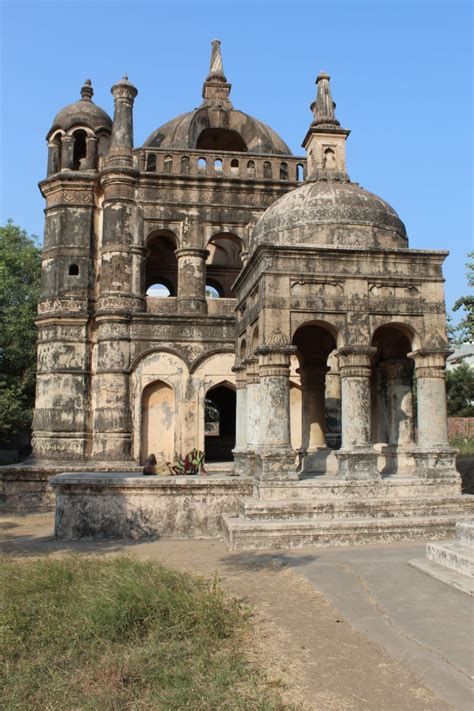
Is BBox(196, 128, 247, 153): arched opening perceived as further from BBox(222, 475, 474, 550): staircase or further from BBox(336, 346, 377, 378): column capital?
BBox(222, 475, 474, 550): staircase

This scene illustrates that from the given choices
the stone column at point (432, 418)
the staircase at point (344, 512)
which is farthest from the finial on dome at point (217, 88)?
the staircase at point (344, 512)

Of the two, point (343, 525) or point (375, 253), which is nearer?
point (343, 525)

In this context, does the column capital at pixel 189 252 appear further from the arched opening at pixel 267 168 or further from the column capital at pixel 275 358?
the column capital at pixel 275 358

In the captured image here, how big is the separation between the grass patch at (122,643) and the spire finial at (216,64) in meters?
18.8

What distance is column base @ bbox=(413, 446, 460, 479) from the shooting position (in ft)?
35.2

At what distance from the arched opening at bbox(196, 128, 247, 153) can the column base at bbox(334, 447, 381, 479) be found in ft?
43.7

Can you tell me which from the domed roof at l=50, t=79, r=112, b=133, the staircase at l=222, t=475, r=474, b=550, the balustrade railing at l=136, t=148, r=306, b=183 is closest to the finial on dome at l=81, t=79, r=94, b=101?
the domed roof at l=50, t=79, r=112, b=133

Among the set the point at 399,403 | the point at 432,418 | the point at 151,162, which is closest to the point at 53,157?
the point at 151,162

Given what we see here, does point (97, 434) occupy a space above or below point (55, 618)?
above

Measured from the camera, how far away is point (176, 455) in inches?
669

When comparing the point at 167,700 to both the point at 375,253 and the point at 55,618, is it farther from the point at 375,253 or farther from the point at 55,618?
the point at 375,253

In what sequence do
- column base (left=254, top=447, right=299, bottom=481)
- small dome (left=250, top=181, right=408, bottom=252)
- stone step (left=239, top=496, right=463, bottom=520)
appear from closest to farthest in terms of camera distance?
stone step (left=239, top=496, right=463, bottom=520) < column base (left=254, top=447, right=299, bottom=481) < small dome (left=250, top=181, right=408, bottom=252)

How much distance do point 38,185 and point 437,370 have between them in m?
13.3

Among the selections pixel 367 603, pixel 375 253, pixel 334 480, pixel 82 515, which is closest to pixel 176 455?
pixel 82 515
